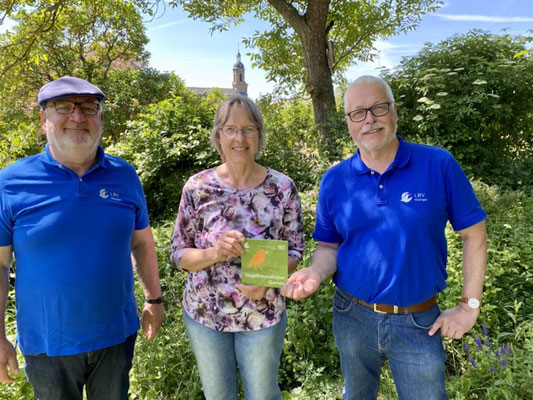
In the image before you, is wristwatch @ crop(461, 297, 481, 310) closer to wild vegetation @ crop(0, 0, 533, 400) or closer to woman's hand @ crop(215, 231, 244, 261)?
wild vegetation @ crop(0, 0, 533, 400)

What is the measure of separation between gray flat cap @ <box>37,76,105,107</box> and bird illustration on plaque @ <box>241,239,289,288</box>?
3.78 ft

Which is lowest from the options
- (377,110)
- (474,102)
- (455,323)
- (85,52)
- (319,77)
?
(455,323)

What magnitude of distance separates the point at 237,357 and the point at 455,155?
22.2 feet

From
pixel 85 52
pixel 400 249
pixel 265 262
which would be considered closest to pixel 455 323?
pixel 400 249

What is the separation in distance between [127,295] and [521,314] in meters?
3.66

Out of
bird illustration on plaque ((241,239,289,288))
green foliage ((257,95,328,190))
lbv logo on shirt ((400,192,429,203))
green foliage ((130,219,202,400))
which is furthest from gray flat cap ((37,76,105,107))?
green foliage ((257,95,328,190))

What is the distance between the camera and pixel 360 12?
10016 mm

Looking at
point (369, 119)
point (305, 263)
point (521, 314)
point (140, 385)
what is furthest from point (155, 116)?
point (521, 314)

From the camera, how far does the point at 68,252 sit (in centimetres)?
179

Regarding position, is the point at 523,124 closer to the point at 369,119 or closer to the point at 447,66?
the point at 447,66

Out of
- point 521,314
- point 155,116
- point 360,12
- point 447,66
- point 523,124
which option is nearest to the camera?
point 521,314

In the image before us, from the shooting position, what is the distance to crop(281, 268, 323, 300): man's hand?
179 cm

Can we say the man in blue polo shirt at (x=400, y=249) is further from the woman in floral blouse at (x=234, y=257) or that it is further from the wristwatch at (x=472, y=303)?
the woman in floral blouse at (x=234, y=257)

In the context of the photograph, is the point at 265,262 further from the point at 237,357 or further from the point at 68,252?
the point at 68,252
